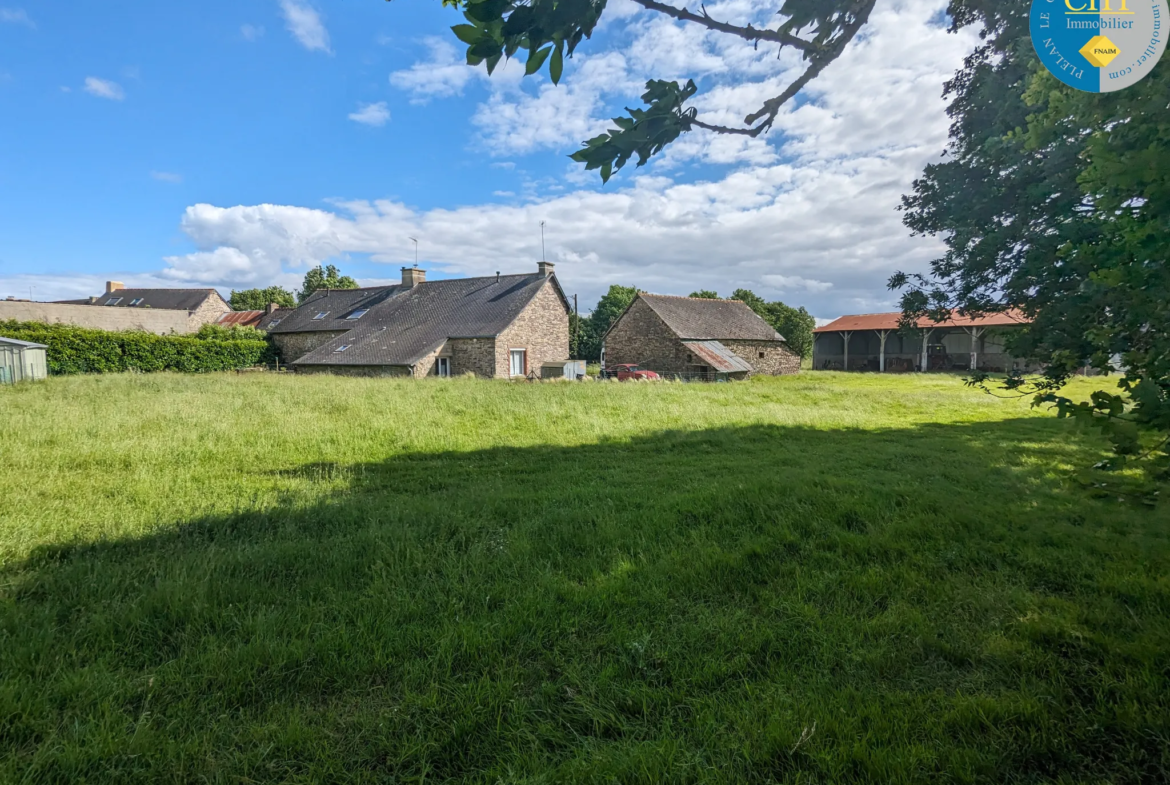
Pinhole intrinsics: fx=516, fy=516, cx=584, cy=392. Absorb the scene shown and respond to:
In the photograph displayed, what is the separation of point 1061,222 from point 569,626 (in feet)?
19.5

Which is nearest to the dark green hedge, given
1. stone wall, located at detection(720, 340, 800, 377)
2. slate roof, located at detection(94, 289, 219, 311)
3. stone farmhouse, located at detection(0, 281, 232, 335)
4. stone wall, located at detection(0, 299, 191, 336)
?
stone wall, located at detection(0, 299, 191, 336)

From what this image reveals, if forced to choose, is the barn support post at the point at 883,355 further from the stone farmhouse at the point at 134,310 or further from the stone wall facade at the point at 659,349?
the stone farmhouse at the point at 134,310

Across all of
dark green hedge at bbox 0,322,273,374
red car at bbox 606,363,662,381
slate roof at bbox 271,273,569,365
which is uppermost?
slate roof at bbox 271,273,569,365

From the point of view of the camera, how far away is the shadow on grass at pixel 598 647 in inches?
83.0

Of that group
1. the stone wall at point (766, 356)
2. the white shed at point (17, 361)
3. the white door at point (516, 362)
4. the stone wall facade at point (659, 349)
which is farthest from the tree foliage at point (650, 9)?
the stone wall at point (766, 356)

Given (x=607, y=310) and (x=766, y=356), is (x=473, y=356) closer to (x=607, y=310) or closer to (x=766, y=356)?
(x=766, y=356)

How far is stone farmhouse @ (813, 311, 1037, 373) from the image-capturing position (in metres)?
39.4

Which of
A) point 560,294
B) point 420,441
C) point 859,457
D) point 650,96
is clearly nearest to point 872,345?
point 560,294

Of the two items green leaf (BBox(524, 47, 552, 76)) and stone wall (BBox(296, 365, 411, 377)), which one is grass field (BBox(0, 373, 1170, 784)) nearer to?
green leaf (BBox(524, 47, 552, 76))

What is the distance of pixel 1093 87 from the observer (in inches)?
95.2

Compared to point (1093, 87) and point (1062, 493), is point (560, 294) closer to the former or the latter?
point (1062, 493)

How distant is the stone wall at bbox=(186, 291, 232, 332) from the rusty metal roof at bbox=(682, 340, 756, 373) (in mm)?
38418

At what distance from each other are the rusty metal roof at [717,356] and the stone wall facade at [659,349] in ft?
1.39

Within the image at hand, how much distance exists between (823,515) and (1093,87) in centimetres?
365
